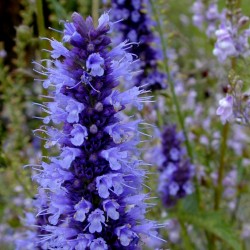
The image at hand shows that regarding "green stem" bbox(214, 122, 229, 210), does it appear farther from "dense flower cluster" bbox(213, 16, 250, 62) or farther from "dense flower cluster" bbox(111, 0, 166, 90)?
"dense flower cluster" bbox(213, 16, 250, 62)

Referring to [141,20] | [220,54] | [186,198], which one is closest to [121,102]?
[220,54]

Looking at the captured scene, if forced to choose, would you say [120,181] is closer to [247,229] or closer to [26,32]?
[26,32]

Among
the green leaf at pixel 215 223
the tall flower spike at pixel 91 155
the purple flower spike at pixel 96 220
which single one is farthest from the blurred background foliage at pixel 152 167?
the purple flower spike at pixel 96 220

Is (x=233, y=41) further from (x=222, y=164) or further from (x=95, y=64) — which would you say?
(x=95, y=64)

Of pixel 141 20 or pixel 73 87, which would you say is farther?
pixel 141 20

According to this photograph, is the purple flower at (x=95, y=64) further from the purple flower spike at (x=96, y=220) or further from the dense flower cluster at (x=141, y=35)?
the dense flower cluster at (x=141, y=35)

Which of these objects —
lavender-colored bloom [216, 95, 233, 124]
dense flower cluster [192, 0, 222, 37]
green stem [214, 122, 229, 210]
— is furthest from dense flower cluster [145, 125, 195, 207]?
lavender-colored bloom [216, 95, 233, 124]

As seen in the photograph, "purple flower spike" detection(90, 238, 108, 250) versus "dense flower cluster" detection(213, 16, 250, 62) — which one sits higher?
"dense flower cluster" detection(213, 16, 250, 62)
